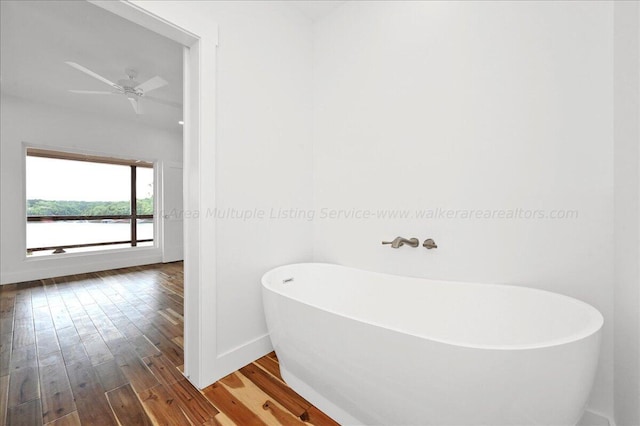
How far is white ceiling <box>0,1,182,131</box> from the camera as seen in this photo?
2.16 metres

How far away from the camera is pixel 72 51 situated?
8.77ft

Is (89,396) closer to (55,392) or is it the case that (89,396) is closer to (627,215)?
(55,392)

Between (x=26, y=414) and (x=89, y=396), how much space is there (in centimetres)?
24

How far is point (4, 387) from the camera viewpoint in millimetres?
1544

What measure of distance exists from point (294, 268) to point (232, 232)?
0.54 m

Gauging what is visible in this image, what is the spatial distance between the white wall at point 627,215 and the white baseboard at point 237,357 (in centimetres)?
189

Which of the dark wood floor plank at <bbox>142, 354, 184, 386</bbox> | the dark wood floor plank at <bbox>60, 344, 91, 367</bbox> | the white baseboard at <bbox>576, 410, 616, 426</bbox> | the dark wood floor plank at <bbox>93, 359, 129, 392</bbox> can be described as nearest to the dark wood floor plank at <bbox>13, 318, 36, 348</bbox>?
the dark wood floor plank at <bbox>60, 344, 91, 367</bbox>

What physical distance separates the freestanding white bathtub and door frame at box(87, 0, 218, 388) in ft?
1.30

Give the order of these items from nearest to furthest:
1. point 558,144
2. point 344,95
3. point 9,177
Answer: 1. point 558,144
2. point 344,95
3. point 9,177

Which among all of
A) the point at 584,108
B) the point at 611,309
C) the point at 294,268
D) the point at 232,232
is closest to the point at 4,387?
the point at 232,232

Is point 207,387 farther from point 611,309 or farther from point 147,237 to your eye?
point 147,237

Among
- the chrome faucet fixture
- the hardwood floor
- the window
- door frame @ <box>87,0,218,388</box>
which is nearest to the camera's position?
the hardwood floor

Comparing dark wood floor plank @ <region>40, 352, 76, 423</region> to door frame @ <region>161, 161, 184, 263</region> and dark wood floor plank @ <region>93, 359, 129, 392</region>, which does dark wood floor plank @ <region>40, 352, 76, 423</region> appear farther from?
door frame @ <region>161, 161, 184, 263</region>

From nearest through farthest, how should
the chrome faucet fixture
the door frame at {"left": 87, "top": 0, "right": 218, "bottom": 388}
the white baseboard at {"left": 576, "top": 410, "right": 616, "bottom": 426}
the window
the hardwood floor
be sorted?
the white baseboard at {"left": 576, "top": 410, "right": 616, "bottom": 426}
the hardwood floor
the door frame at {"left": 87, "top": 0, "right": 218, "bottom": 388}
the chrome faucet fixture
the window
